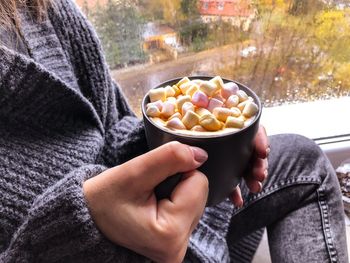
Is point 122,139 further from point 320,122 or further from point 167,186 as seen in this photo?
point 320,122

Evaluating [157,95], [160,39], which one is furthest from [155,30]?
[157,95]

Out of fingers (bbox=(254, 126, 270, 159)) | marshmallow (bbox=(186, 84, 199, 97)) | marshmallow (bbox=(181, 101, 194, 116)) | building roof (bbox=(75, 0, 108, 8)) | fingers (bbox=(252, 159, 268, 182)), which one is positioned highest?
building roof (bbox=(75, 0, 108, 8))

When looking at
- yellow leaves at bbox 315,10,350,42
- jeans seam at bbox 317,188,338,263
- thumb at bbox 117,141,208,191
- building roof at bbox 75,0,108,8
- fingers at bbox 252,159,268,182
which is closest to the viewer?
thumb at bbox 117,141,208,191

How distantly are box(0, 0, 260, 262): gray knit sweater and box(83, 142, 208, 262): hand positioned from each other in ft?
0.06

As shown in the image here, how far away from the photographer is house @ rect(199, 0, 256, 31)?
87 cm

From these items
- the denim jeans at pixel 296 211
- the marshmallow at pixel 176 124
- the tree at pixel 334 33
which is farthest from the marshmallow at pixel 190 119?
the tree at pixel 334 33

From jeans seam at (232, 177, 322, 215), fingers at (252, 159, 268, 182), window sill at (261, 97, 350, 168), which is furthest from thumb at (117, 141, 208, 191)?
window sill at (261, 97, 350, 168)

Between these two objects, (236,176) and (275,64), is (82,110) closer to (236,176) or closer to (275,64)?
(236,176)

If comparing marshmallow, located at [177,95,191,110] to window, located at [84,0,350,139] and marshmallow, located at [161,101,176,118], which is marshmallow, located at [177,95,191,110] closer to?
marshmallow, located at [161,101,176,118]

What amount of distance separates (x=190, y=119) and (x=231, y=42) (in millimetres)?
573

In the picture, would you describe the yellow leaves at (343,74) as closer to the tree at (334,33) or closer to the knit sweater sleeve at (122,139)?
the tree at (334,33)

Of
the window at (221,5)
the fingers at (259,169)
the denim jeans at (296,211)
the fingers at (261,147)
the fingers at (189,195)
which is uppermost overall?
the window at (221,5)

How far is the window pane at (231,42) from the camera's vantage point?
85 cm

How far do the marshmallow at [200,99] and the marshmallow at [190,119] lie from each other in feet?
0.07
